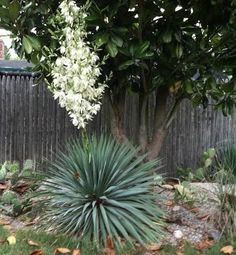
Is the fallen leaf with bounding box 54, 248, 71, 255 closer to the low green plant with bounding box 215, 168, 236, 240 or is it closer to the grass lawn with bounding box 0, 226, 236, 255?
the grass lawn with bounding box 0, 226, 236, 255

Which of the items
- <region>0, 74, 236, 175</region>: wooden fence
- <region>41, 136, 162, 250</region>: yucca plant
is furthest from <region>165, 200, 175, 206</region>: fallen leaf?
<region>0, 74, 236, 175</region>: wooden fence

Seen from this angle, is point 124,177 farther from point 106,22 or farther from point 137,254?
point 106,22

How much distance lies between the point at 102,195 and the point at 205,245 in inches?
47.1

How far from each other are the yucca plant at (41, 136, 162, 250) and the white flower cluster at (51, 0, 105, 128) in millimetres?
442

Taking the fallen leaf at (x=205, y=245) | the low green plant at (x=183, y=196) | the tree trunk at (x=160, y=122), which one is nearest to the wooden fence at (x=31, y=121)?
the tree trunk at (x=160, y=122)

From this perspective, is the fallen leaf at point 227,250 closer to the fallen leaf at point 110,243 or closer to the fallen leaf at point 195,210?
the fallen leaf at point 195,210

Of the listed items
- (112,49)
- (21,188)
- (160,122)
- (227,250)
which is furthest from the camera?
(160,122)

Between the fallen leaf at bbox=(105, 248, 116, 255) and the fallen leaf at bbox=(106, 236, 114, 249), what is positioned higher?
the fallen leaf at bbox=(106, 236, 114, 249)

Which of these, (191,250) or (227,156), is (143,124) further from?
(227,156)

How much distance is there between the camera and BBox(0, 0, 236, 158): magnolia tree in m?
5.23

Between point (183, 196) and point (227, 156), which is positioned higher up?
point (227, 156)

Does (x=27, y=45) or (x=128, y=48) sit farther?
(x=128, y=48)

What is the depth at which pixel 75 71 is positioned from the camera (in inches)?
201

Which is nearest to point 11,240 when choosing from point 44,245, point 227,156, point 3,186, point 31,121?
point 44,245
